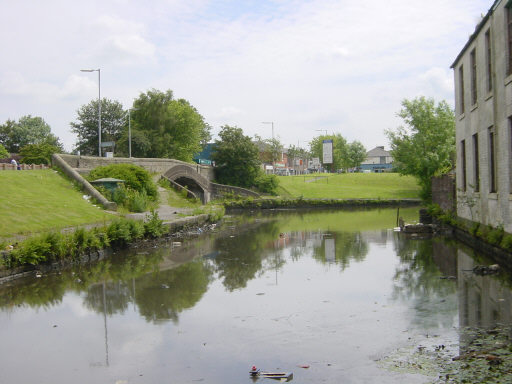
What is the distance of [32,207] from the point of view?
75.2ft

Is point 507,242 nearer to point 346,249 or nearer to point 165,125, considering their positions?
point 346,249

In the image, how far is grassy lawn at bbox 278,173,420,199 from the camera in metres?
66.4

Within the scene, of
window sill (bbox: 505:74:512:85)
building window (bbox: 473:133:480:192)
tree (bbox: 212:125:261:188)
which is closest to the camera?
window sill (bbox: 505:74:512:85)

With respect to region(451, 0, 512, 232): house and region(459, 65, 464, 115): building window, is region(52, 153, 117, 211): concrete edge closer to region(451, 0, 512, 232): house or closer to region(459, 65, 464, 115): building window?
region(451, 0, 512, 232): house

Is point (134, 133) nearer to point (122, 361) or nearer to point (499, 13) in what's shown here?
point (499, 13)

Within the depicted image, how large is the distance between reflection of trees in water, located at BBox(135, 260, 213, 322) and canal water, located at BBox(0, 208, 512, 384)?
0.03 m

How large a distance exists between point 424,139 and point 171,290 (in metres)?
51.7

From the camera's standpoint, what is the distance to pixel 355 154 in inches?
4628

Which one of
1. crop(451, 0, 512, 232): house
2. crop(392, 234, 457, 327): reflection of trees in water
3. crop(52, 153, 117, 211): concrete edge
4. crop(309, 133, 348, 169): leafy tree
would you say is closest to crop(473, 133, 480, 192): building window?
crop(451, 0, 512, 232): house

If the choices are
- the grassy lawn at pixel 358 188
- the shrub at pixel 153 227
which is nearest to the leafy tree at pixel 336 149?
the grassy lawn at pixel 358 188

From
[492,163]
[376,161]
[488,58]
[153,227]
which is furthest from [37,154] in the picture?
[376,161]

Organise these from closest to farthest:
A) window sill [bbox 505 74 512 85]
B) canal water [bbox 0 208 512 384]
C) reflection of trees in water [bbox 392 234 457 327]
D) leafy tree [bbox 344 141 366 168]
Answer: canal water [bbox 0 208 512 384] → reflection of trees in water [bbox 392 234 457 327] → window sill [bbox 505 74 512 85] → leafy tree [bbox 344 141 366 168]

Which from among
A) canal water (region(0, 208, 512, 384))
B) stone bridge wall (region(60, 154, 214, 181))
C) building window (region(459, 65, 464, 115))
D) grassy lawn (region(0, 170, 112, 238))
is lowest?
canal water (region(0, 208, 512, 384))

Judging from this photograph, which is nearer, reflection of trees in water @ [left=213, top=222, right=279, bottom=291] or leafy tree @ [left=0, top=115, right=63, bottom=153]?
reflection of trees in water @ [left=213, top=222, right=279, bottom=291]
